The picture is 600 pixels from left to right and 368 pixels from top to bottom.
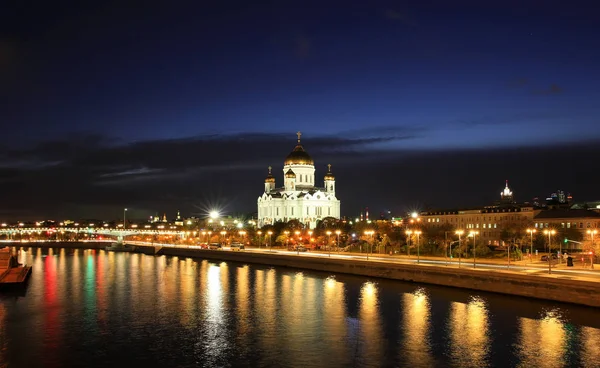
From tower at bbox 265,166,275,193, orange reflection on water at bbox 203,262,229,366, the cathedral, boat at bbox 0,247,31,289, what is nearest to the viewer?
orange reflection on water at bbox 203,262,229,366

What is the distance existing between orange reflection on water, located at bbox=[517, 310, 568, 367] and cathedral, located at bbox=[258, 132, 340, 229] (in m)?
87.1

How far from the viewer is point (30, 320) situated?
118 feet

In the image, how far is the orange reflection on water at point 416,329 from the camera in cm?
2700

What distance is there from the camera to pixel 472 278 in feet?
146

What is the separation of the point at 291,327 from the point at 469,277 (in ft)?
54.0

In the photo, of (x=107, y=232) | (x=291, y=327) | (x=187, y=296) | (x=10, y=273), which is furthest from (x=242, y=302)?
(x=107, y=232)

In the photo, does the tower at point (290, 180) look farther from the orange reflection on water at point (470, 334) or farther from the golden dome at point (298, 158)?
the orange reflection on water at point (470, 334)

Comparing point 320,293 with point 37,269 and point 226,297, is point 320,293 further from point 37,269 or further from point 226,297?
point 37,269

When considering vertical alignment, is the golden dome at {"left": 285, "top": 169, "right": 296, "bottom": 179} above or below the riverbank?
above

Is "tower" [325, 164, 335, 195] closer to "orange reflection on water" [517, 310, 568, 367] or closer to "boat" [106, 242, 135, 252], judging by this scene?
"boat" [106, 242, 135, 252]

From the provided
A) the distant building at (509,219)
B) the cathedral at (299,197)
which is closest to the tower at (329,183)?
the cathedral at (299,197)

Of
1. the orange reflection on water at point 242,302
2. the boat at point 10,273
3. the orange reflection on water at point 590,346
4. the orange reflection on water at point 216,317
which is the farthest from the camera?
the boat at point 10,273

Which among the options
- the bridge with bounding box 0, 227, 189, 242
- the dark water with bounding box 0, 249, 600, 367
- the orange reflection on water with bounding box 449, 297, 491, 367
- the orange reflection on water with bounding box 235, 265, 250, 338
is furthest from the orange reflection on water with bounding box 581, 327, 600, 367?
the bridge with bounding box 0, 227, 189, 242

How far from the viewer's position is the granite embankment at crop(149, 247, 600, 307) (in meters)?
37.0
